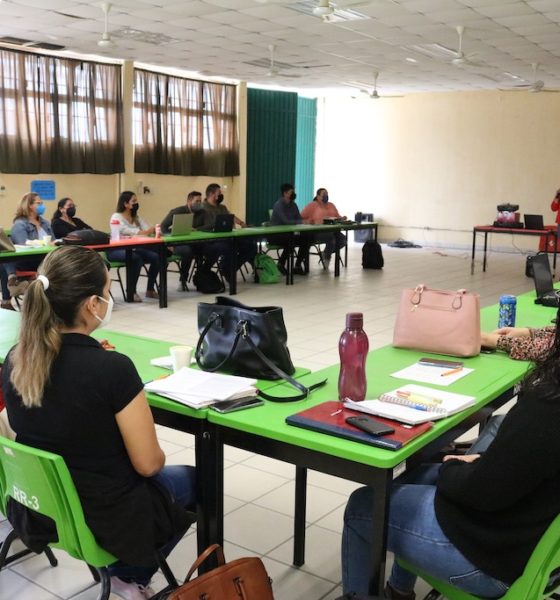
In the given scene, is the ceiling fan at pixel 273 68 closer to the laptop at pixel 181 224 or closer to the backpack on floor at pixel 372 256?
the laptop at pixel 181 224

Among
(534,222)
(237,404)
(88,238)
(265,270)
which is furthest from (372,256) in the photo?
(237,404)

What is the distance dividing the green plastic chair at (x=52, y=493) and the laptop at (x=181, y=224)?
585cm

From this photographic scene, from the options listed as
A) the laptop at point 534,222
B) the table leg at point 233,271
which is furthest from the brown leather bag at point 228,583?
the laptop at point 534,222

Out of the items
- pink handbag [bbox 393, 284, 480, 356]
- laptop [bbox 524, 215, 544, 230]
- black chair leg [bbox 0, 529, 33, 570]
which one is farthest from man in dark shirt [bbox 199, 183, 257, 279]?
black chair leg [bbox 0, 529, 33, 570]

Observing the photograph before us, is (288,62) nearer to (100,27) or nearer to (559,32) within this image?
(100,27)

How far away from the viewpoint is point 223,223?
8.12m

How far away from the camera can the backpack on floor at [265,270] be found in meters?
9.05

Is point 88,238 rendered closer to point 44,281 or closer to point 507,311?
point 507,311

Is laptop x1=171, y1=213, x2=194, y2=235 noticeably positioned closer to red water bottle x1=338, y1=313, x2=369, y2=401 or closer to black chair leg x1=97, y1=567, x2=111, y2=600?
red water bottle x1=338, y1=313, x2=369, y2=401

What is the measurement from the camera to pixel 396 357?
2641mm

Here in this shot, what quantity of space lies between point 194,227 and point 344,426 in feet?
23.2

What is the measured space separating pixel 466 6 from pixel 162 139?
5.58 metres

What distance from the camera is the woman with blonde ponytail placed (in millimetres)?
1720

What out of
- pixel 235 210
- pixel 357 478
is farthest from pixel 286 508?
pixel 235 210
